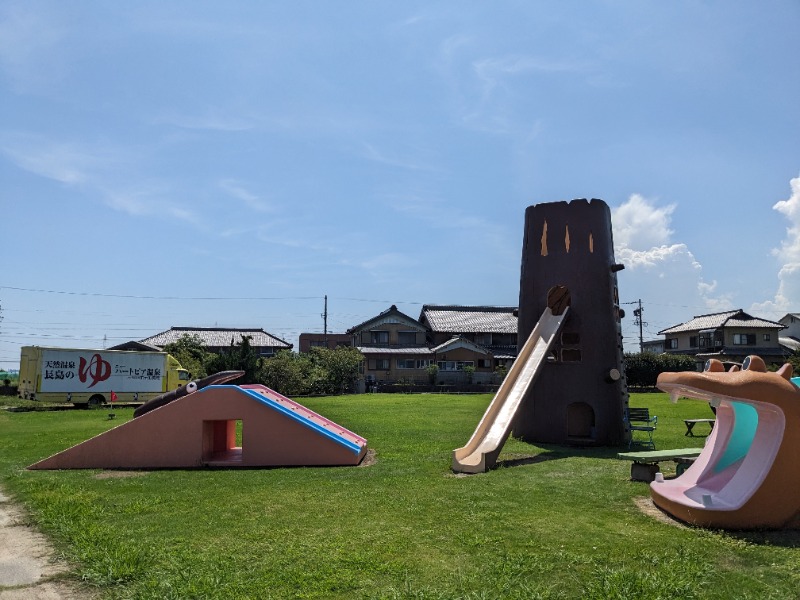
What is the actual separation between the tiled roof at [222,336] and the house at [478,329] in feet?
47.8

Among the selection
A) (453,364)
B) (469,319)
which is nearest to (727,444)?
(453,364)

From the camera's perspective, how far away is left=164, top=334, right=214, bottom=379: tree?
4103 cm

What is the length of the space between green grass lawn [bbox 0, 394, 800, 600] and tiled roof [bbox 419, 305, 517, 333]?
44312mm

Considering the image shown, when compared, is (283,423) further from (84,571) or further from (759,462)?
(759,462)

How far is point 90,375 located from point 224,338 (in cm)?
3164

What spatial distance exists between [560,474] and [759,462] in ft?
14.5

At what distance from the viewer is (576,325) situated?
54.1ft

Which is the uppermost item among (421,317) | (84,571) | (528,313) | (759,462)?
(421,317)

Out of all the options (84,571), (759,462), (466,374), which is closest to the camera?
(84,571)

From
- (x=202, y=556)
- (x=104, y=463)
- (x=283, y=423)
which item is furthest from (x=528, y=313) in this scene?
(x=202, y=556)

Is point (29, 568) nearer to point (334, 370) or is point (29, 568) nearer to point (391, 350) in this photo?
point (334, 370)

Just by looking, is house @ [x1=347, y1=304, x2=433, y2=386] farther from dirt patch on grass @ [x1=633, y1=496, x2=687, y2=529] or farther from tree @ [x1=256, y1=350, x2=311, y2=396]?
dirt patch on grass @ [x1=633, y1=496, x2=687, y2=529]

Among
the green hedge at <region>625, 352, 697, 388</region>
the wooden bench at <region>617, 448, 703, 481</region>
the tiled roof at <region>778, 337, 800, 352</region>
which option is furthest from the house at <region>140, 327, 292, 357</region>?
the wooden bench at <region>617, 448, 703, 481</region>

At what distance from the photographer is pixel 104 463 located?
13195 mm
